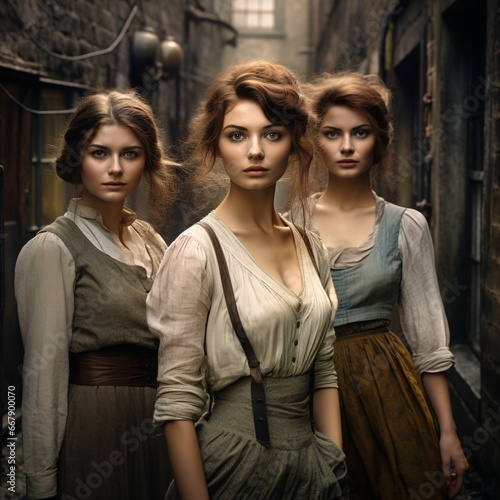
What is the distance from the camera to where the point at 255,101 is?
2.31 meters

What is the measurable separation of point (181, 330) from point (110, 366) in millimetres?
781

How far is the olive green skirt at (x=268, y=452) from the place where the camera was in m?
2.20

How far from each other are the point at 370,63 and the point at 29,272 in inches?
301

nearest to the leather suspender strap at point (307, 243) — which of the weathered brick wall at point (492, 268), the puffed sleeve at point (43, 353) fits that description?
the puffed sleeve at point (43, 353)

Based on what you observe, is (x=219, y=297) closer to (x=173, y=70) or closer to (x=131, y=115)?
(x=131, y=115)

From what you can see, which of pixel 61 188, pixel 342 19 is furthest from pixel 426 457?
pixel 342 19

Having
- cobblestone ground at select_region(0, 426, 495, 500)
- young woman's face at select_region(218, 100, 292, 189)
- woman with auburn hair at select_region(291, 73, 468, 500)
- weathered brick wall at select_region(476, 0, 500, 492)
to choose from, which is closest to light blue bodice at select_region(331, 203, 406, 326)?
woman with auburn hair at select_region(291, 73, 468, 500)

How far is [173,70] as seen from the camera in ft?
33.8

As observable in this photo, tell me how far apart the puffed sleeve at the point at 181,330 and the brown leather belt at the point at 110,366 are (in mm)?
692

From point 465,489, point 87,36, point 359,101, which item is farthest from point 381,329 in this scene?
point 87,36

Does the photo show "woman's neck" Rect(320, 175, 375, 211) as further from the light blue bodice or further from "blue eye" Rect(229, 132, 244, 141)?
"blue eye" Rect(229, 132, 244, 141)

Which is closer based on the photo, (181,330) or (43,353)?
(181,330)

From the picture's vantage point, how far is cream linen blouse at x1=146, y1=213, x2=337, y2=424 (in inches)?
85.2

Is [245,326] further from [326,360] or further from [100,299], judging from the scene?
[100,299]
